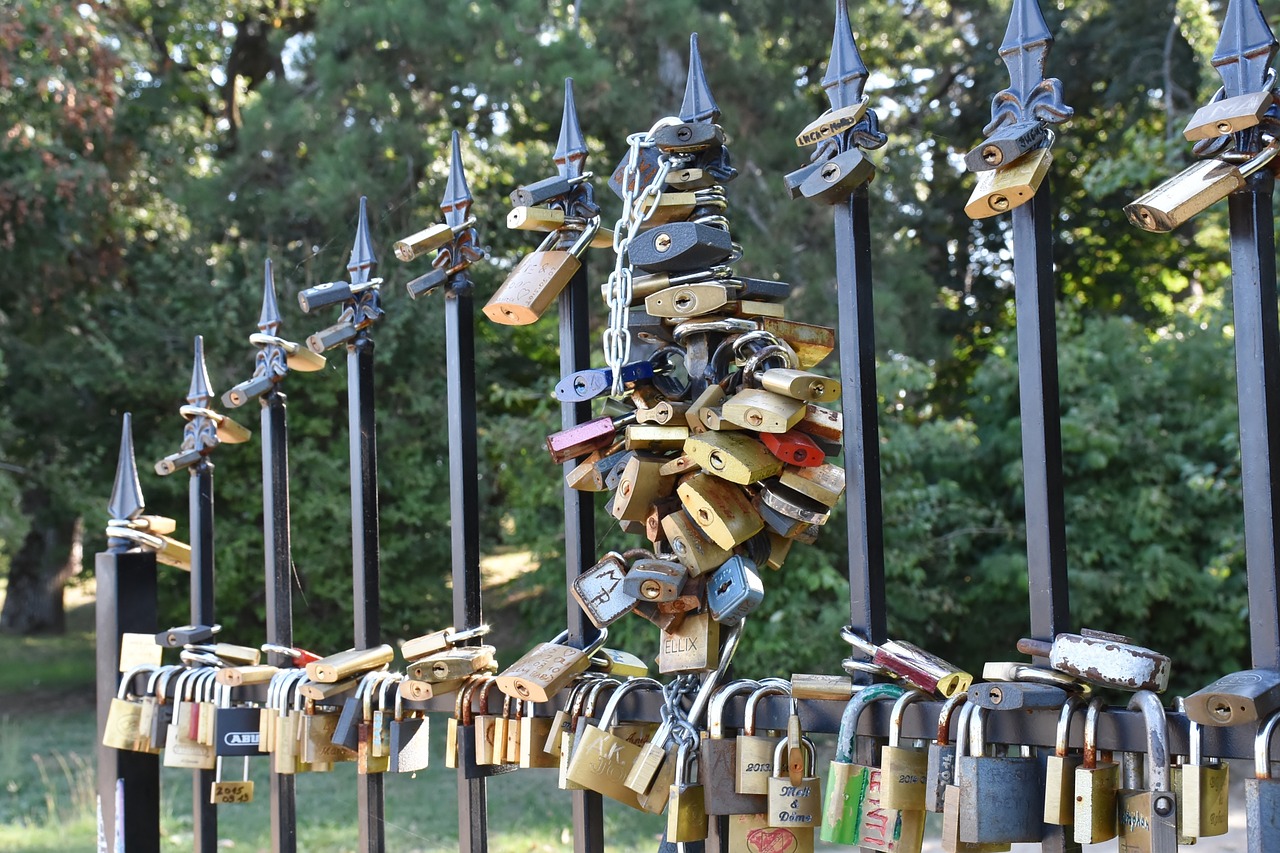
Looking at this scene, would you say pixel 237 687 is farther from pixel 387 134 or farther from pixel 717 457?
pixel 387 134

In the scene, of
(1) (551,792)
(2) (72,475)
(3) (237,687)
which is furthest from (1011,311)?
(3) (237,687)

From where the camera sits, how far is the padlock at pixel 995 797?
1.17m

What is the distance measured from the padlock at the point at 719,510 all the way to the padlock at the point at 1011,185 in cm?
44

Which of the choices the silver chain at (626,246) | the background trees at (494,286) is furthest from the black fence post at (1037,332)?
the background trees at (494,286)

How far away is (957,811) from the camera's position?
3.84 ft

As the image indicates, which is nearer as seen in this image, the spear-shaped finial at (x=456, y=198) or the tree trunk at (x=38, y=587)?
the spear-shaped finial at (x=456, y=198)

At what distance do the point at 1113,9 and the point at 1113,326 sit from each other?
172 inches

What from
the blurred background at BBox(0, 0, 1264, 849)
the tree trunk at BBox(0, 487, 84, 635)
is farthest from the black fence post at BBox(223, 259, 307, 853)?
the tree trunk at BBox(0, 487, 84, 635)

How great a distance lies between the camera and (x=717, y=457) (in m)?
1.36

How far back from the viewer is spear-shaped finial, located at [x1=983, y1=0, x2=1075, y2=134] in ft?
4.17

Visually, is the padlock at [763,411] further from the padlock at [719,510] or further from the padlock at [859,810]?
the padlock at [859,810]

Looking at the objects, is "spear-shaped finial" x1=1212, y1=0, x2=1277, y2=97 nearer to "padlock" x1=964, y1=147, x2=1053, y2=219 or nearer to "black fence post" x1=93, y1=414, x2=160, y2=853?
"padlock" x1=964, y1=147, x2=1053, y2=219

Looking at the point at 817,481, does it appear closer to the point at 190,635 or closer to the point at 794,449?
the point at 794,449

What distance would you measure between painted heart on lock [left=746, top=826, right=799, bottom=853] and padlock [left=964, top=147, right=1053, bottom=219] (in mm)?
739
